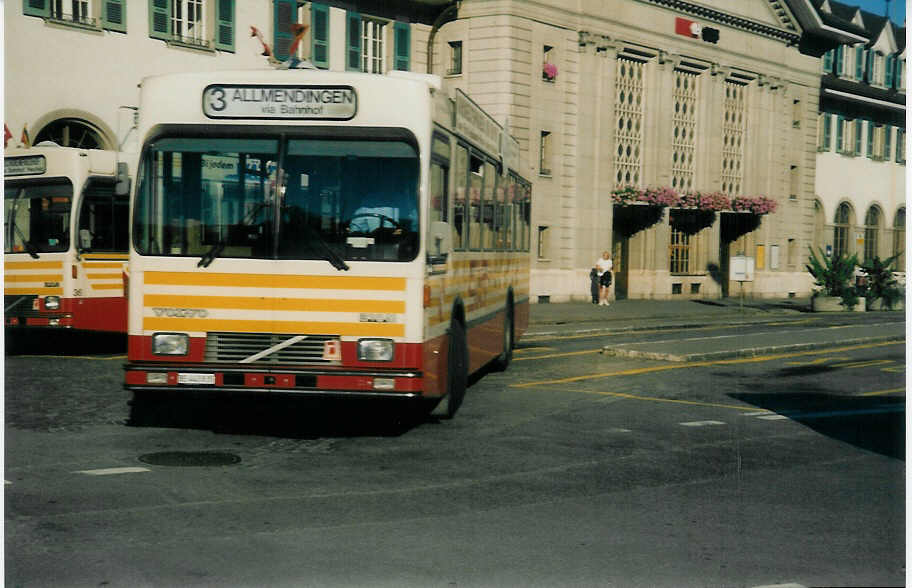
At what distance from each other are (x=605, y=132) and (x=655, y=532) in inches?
1314

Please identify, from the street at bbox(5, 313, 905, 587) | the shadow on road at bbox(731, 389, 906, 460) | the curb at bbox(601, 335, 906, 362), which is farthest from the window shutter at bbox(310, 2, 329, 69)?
the shadow on road at bbox(731, 389, 906, 460)

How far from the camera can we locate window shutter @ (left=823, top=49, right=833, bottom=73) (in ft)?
141

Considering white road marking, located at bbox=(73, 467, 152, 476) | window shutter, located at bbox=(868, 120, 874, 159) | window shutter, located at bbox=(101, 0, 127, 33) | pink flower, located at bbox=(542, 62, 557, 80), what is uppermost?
pink flower, located at bbox=(542, 62, 557, 80)

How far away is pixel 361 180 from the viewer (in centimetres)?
959

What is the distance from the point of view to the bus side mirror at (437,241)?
9773 mm

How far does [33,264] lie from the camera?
16891 mm

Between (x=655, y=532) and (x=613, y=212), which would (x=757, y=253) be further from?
(x=655, y=532)

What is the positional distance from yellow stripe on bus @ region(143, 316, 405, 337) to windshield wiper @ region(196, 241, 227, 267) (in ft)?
1.46

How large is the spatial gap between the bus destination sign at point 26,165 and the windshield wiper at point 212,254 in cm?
827

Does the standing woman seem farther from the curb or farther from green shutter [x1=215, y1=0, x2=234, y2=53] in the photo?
the curb

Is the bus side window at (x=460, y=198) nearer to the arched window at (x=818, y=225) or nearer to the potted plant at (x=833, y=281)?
the potted plant at (x=833, y=281)

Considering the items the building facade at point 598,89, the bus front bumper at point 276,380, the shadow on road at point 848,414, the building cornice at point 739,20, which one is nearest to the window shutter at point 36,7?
the building facade at point 598,89

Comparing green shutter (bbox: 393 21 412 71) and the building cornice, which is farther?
the building cornice

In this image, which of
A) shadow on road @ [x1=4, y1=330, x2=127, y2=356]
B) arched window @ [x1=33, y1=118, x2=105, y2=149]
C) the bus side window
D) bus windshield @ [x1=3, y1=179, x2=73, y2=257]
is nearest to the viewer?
the bus side window
